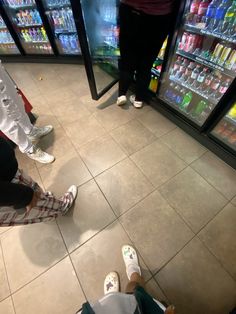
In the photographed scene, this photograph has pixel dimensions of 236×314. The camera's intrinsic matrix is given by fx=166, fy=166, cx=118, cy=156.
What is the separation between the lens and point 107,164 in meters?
1.60

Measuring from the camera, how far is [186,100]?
1739 mm

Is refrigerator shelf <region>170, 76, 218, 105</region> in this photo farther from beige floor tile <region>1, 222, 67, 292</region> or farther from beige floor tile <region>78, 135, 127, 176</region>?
beige floor tile <region>1, 222, 67, 292</region>

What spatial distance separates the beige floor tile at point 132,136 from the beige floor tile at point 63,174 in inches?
18.5

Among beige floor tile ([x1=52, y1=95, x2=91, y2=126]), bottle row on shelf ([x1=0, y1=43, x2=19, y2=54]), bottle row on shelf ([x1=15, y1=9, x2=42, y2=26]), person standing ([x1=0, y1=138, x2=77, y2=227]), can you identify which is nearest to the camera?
Result: person standing ([x1=0, y1=138, x2=77, y2=227])

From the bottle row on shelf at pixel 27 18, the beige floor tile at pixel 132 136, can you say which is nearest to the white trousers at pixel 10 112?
the beige floor tile at pixel 132 136

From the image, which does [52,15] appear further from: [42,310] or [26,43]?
[42,310]

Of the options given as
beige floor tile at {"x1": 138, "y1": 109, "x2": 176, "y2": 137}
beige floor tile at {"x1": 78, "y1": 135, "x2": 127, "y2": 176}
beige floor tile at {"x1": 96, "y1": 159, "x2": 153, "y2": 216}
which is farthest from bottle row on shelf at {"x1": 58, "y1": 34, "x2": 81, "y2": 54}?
beige floor tile at {"x1": 96, "y1": 159, "x2": 153, "y2": 216}

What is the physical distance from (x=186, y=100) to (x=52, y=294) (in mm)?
1980

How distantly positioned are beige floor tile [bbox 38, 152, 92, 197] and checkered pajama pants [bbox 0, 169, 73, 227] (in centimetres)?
23

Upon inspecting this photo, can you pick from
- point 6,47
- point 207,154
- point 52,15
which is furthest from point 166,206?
point 6,47

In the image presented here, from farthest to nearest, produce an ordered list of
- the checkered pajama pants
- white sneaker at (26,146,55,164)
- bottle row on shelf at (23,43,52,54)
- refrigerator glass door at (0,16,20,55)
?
bottle row on shelf at (23,43,52,54)
refrigerator glass door at (0,16,20,55)
white sneaker at (26,146,55,164)
the checkered pajama pants

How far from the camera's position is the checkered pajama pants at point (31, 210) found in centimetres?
78

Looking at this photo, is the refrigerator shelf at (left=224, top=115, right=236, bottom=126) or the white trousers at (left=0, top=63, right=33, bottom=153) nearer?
the white trousers at (left=0, top=63, right=33, bottom=153)

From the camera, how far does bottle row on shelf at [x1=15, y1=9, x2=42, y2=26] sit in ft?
7.91
